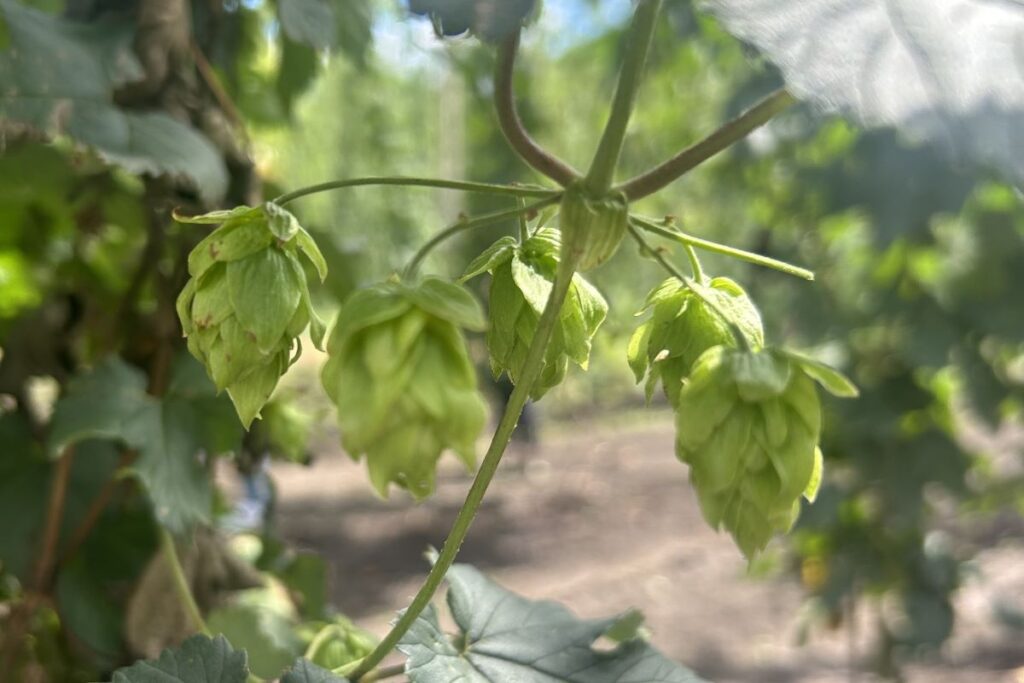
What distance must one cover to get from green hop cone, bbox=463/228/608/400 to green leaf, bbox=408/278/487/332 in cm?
8

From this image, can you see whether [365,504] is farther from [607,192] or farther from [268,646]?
[607,192]

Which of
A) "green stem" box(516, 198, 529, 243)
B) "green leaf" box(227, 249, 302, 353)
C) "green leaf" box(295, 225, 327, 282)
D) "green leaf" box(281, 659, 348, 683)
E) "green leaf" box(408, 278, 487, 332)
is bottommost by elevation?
"green leaf" box(281, 659, 348, 683)

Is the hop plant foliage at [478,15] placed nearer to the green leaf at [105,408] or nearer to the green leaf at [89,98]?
the green leaf at [89,98]

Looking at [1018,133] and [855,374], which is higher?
[855,374]

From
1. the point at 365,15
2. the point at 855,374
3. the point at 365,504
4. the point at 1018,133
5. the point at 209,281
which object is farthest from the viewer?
the point at 365,504

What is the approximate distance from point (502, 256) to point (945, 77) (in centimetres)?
23

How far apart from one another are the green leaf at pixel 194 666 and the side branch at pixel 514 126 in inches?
12.7

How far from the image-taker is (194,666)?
55 centimetres

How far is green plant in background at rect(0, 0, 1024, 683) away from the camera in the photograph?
0.40 m

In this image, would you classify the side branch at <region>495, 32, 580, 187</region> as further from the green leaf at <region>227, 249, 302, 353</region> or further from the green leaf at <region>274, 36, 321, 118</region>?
the green leaf at <region>274, 36, 321, 118</region>

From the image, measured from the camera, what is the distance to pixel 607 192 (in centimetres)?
45

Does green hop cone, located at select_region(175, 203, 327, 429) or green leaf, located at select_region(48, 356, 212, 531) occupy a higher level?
green leaf, located at select_region(48, 356, 212, 531)

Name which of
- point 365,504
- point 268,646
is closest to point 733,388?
point 268,646

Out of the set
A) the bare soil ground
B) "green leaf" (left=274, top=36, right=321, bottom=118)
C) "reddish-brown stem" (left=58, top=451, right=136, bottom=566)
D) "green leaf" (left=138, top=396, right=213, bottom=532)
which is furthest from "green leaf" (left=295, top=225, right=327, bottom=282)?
the bare soil ground
